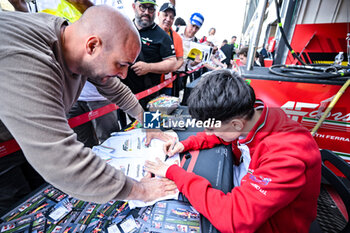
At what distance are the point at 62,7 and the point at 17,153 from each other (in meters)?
1.12

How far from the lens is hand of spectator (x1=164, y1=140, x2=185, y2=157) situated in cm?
102

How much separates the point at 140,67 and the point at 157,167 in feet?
4.23

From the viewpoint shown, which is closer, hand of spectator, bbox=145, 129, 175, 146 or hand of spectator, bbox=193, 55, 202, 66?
hand of spectator, bbox=145, 129, 175, 146

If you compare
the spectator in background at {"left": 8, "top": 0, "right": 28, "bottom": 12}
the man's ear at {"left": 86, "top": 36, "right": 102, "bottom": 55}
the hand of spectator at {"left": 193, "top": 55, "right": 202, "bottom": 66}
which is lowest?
the hand of spectator at {"left": 193, "top": 55, "right": 202, "bottom": 66}

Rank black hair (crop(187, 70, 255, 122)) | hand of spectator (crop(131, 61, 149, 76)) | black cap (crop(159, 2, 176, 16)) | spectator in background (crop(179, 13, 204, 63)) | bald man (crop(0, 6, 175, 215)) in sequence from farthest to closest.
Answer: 1. spectator in background (crop(179, 13, 204, 63))
2. black cap (crop(159, 2, 176, 16))
3. hand of spectator (crop(131, 61, 149, 76))
4. black hair (crop(187, 70, 255, 122))
5. bald man (crop(0, 6, 175, 215))

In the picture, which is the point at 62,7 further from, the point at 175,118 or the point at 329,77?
→ the point at 329,77

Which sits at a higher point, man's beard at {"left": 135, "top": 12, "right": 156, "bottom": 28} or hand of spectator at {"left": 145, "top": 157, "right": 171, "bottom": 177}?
man's beard at {"left": 135, "top": 12, "right": 156, "bottom": 28}

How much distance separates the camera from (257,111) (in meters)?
0.91

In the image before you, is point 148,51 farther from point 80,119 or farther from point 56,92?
point 56,92

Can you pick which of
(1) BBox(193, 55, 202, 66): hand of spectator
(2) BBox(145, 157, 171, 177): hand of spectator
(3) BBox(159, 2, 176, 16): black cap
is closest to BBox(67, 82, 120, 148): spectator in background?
(2) BBox(145, 157, 171, 177): hand of spectator

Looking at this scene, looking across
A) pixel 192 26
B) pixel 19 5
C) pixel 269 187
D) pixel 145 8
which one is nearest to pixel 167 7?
pixel 145 8

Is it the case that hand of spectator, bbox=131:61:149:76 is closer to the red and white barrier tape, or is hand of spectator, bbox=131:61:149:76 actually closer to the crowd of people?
the red and white barrier tape

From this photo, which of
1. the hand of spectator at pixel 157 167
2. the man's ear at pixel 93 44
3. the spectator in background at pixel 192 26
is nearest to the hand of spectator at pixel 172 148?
the hand of spectator at pixel 157 167

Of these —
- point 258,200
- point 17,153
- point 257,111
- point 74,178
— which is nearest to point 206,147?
point 257,111
